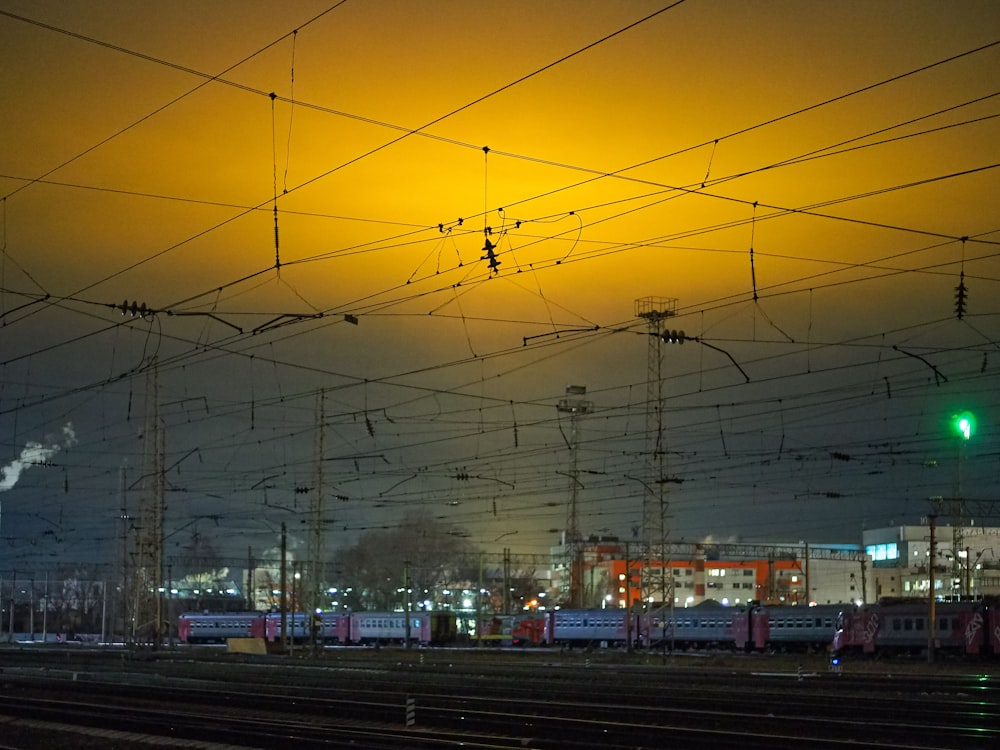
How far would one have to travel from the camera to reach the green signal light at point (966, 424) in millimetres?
27152

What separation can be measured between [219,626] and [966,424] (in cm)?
7462

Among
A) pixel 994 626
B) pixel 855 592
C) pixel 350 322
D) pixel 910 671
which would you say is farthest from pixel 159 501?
pixel 855 592

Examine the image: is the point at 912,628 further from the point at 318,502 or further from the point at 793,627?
the point at 318,502

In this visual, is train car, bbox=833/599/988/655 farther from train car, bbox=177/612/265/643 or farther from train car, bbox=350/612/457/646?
train car, bbox=177/612/265/643

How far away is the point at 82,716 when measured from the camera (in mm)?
28750

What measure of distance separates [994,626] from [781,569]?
90057 mm

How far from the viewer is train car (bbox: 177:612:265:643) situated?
290 feet

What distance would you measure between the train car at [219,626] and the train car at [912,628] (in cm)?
4486

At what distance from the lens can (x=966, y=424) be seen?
89.4ft

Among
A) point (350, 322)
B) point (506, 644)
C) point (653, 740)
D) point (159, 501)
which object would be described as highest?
point (350, 322)

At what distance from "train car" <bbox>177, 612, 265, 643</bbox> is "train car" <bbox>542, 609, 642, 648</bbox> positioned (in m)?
23.2

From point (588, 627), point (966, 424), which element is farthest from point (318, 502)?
point (966, 424)

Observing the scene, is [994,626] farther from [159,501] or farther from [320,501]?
[159,501]

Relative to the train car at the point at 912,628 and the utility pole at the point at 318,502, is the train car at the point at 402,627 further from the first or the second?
the train car at the point at 912,628
